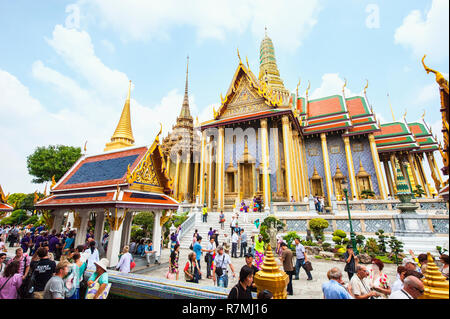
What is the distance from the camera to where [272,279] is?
8.01ft

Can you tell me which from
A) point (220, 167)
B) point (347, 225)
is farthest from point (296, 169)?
point (347, 225)

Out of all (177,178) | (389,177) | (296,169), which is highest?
(177,178)

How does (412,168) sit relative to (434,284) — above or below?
above

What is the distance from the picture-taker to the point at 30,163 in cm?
2814

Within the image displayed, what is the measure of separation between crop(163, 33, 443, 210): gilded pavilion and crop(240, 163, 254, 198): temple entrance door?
0.09m

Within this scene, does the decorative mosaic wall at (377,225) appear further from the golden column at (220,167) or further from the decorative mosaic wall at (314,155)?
the golden column at (220,167)

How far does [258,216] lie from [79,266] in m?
11.3

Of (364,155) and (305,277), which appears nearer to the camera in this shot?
(305,277)

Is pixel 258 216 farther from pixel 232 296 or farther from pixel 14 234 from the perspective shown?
pixel 14 234

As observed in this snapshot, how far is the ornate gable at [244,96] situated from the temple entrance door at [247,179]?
5.15 metres

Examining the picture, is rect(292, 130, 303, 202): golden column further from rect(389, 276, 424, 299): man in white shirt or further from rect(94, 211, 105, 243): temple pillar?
rect(389, 276, 424, 299): man in white shirt

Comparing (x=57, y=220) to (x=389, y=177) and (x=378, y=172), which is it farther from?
(x=389, y=177)

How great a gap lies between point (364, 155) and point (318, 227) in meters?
13.5
